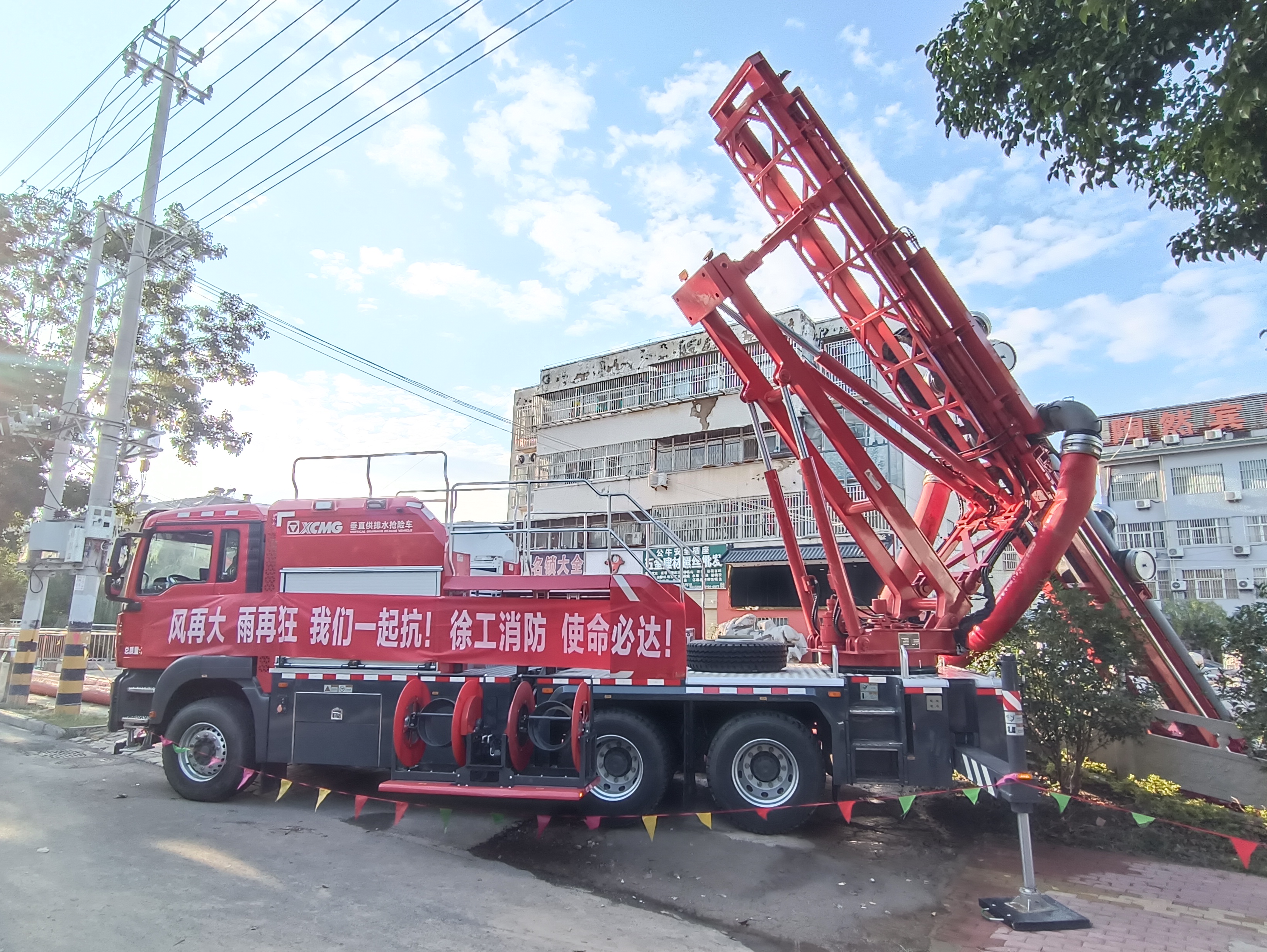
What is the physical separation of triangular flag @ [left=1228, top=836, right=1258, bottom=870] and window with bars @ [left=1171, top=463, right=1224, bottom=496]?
32.6 metres

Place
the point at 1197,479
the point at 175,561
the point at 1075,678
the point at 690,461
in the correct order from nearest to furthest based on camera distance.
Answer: the point at 1075,678, the point at 175,561, the point at 1197,479, the point at 690,461

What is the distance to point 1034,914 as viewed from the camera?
5004 mm

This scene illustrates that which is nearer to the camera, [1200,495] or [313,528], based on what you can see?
[313,528]

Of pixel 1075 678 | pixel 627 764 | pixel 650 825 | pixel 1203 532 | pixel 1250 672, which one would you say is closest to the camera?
pixel 1250 672

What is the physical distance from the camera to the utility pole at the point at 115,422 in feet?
42.3

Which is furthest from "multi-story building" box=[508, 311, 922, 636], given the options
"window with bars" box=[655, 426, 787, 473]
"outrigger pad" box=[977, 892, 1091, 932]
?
"outrigger pad" box=[977, 892, 1091, 932]

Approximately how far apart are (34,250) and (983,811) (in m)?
25.3

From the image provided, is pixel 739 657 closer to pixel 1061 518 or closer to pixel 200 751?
pixel 1061 518

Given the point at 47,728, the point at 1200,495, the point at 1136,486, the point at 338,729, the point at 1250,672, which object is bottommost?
the point at 47,728

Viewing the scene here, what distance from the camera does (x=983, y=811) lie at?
297 inches

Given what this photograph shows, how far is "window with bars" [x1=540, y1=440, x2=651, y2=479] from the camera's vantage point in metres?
35.0

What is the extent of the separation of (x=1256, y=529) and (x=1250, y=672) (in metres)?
31.3

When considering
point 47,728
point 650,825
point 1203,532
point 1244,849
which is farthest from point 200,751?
point 1203,532

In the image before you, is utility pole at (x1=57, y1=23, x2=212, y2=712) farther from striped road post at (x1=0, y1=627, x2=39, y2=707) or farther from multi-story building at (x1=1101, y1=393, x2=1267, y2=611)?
multi-story building at (x1=1101, y1=393, x2=1267, y2=611)
